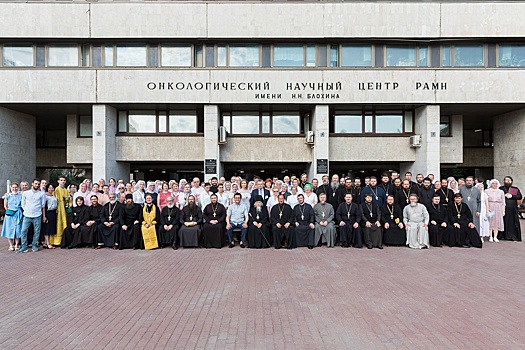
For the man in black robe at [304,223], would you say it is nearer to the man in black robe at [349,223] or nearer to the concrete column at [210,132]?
the man in black robe at [349,223]

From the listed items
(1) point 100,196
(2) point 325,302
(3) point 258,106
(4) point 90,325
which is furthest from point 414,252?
(3) point 258,106

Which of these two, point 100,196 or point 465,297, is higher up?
point 100,196

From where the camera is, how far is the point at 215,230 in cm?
1084

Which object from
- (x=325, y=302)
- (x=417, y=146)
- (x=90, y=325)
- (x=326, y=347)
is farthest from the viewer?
(x=417, y=146)

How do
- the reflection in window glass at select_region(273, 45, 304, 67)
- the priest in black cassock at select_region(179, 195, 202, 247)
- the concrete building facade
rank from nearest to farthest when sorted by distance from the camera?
1. the priest in black cassock at select_region(179, 195, 202, 247)
2. the concrete building facade
3. the reflection in window glass at select_region(273, 45, 304, 67)

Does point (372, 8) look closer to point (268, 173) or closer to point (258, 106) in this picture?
point (258, 106)

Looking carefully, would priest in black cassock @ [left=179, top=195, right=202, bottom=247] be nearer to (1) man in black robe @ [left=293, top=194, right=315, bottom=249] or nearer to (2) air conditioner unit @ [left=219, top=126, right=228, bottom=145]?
(1) man in black robe @ [left=293, top=194, right=315, bottom=249]

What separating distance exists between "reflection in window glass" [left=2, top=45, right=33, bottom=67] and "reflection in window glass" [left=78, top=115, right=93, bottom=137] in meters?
3.67

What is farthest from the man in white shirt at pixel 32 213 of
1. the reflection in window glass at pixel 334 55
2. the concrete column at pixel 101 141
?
the reflection in window glass at pixel 334 55

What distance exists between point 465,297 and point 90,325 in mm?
5764

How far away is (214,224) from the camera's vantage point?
429 inches

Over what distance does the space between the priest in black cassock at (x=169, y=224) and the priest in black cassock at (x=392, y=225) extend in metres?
6.28

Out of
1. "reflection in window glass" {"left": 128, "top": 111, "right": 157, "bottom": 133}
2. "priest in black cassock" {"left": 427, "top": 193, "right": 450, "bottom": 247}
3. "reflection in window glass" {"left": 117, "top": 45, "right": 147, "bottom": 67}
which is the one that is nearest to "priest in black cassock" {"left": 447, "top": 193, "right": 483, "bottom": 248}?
"priest in black cassock" {"left": 427, "top": 193, "right": 450, "bottom": 247}

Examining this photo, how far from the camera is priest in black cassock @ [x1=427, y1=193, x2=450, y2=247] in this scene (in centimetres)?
1080
